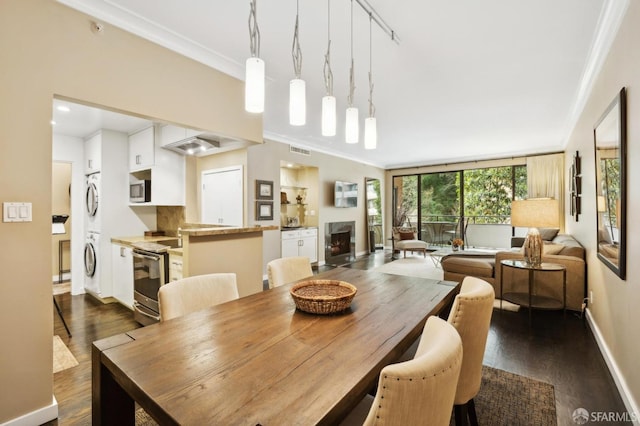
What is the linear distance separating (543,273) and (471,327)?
9.76ft

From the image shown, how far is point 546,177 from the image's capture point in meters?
6.45

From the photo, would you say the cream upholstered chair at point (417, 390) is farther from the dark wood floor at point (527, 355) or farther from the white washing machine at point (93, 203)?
the white washing machine at point (93, 203)

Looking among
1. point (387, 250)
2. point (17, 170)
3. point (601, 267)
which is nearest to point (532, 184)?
point (387, 250)

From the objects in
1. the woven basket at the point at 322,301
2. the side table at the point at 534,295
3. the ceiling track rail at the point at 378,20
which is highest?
the ceiling track rail at the point at 378,20

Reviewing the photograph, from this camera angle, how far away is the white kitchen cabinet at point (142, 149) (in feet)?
12.9

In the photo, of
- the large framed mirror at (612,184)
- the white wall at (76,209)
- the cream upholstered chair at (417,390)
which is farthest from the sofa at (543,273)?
the white wall at (76,209)

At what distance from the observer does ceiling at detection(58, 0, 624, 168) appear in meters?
2.01

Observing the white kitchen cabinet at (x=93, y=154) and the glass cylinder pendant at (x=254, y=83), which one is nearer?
the glass cylinder pendant at (x=254, y=83)

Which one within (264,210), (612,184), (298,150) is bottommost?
(264,210)

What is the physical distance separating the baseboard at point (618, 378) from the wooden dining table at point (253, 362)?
1.33 m

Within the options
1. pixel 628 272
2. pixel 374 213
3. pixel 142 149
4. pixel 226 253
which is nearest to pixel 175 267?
pixel 226 253

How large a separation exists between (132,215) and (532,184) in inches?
310

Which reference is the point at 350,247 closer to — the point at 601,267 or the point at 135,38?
the point at 601,267

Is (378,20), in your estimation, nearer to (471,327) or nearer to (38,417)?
(471,327)
